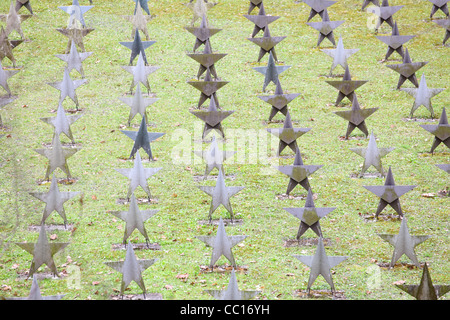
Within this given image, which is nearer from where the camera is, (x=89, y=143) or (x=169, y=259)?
(x=169, y=259)

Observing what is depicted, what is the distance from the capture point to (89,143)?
13477mm

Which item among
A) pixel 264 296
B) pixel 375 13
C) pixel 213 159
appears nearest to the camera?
pixel 264 296

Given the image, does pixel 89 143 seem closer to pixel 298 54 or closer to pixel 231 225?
pixel 231 225

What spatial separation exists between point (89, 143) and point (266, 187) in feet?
12.0

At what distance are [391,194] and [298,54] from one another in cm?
703

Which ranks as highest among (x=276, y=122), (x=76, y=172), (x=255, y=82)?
(x=255, y=82)

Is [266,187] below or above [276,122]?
below

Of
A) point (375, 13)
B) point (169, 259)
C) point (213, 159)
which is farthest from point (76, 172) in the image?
point (375, 13)

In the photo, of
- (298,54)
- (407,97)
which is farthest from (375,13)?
(407,97)

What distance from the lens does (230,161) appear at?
1302 cm

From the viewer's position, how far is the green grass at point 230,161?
32.3ft

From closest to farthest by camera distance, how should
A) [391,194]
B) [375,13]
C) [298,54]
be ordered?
[391,194] → [298,54] → [375,13]

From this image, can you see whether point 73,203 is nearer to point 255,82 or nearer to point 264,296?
point 264,296

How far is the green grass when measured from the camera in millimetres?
9852
